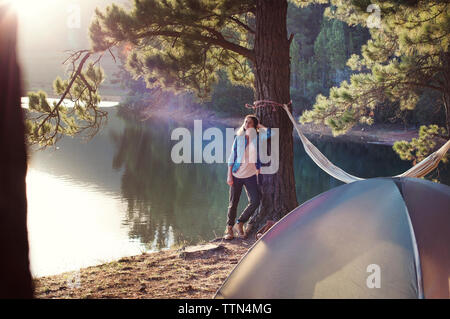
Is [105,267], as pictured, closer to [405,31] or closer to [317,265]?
[317,265]

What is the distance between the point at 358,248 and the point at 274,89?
3.06m

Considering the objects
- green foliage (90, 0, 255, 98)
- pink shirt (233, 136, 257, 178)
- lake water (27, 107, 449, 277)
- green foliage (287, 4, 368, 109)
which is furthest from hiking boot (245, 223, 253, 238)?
green foliage (287, 4, 368, 109)

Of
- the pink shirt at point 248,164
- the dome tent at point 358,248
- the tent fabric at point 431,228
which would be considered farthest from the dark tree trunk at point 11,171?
the pink shirt at point 248,164

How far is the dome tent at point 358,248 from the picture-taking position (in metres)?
2.34

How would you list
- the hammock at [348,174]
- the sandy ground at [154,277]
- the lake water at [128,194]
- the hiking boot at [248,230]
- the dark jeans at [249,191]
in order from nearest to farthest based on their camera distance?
the sandy ground at [154,277] → the hammock at [348,174] → the dark jeans at [249,191] → the hiking boot at [248,230] → the lake water at [128,194]

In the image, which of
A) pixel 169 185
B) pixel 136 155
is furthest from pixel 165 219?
pixel 136 155

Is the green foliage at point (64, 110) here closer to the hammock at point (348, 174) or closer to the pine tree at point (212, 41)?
the pine tree at point (212, 41)

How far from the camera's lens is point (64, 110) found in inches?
216

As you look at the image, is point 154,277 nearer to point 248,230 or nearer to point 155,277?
point 155,277

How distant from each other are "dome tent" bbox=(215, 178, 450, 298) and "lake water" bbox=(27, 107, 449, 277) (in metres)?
4.15

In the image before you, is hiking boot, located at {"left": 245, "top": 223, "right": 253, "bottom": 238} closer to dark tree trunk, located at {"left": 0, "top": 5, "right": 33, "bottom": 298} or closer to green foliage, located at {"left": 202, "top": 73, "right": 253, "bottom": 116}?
dark tree trunk, located at {"left": 0, "top": 5, "right": 33, "bottom": 298}

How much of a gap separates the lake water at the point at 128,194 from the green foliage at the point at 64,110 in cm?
158

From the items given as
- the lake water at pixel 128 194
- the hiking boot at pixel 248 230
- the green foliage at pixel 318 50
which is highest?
the green foliage at pixel 318 50

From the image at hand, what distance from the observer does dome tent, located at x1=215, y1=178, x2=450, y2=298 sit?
7.67 feet
